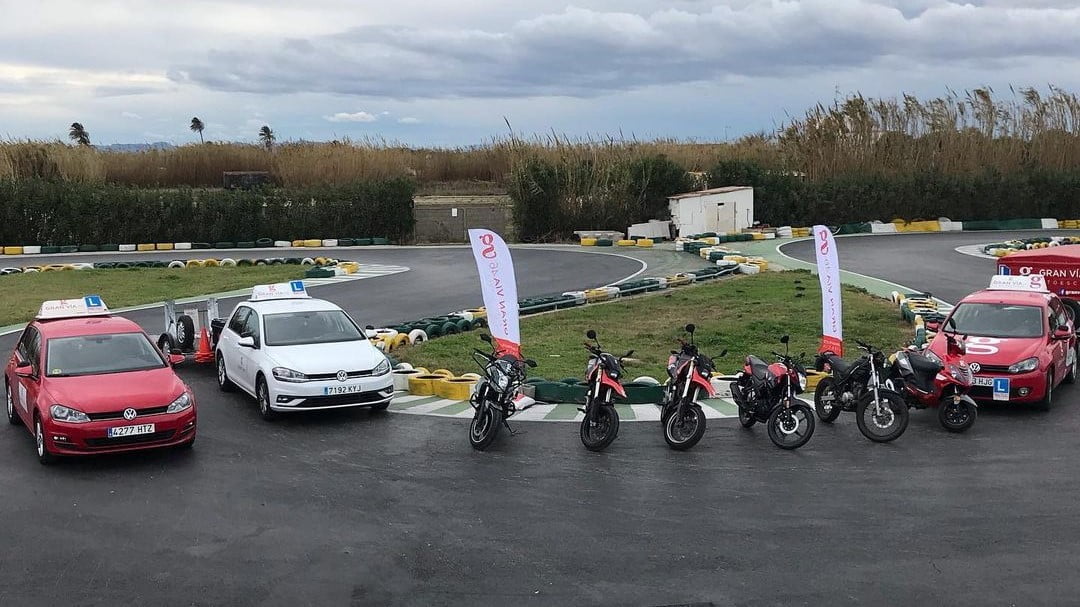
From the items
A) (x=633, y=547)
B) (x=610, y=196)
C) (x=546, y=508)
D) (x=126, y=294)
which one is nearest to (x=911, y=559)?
(x=633, y=547)

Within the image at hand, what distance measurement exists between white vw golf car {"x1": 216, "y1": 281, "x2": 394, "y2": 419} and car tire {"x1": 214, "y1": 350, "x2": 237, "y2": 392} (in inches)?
0.6

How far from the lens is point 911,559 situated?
27.5ft

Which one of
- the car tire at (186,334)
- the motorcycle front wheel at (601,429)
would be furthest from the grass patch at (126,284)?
the motorcycle front wheel at (601,429)

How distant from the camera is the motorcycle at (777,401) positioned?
11922 mm

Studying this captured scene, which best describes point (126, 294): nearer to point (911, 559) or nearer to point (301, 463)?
point (301, 463)

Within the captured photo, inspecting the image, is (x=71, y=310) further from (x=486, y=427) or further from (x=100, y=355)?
(x=486, y=427)

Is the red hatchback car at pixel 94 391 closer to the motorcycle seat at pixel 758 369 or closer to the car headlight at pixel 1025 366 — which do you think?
the motorcycle seat at pixel 758 369

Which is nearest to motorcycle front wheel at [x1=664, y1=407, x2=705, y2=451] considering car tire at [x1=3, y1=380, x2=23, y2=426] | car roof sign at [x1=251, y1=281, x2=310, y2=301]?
car roof sign at [x1=251, y1=281, x2=310, y2=301]

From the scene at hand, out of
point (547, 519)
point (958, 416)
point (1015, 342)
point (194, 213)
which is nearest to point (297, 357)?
point (547, 519)

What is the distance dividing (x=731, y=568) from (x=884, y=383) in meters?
5.19

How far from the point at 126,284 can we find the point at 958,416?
24884mm

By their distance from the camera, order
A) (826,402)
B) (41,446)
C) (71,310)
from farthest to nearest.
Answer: (71,310) < (826,402) < (41,446)

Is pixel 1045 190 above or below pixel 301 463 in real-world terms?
above

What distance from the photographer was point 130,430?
11234mm
